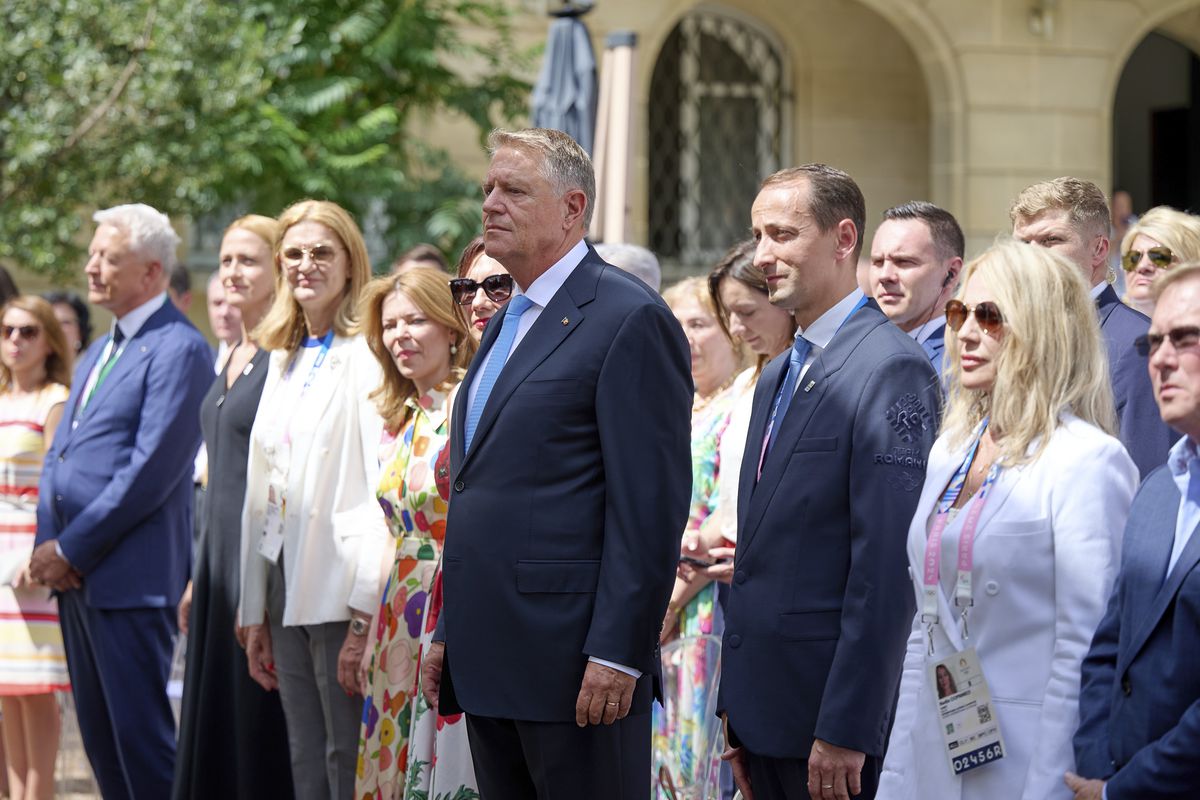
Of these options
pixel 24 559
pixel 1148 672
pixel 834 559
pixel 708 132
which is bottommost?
pixel 24 559

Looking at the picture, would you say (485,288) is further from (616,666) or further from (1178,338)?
(1178,338)

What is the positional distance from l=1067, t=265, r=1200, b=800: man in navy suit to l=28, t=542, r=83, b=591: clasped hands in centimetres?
423

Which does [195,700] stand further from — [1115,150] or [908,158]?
[1115,150]

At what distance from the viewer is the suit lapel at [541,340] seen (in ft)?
Answer: 12.3

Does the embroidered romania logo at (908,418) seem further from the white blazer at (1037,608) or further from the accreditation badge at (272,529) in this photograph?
the accreditation badge at (272,529)

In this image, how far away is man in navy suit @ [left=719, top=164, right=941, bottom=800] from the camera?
3.62 m

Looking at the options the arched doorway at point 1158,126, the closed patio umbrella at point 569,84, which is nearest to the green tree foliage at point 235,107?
the closed patio umbrella at point 569,84

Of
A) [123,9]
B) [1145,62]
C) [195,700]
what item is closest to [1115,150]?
[1145,62]

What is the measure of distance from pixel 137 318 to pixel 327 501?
154 centimetres

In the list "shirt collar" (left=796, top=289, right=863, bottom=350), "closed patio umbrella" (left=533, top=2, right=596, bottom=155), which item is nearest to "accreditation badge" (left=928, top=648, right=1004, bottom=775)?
"shirt collar" (left=796, top=289, right=863, bottom=350)

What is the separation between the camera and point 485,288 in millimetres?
4559

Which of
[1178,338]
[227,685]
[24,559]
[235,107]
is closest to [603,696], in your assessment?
[1178,338]

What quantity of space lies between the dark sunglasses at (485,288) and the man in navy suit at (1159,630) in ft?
6.22

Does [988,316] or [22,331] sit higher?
[22,331]
